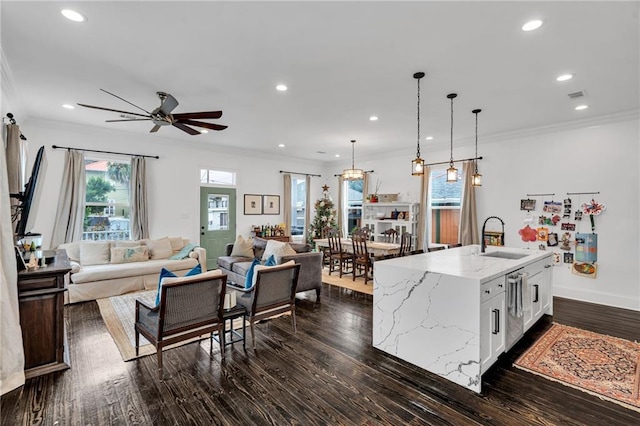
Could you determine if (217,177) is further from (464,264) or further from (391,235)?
(464,264)

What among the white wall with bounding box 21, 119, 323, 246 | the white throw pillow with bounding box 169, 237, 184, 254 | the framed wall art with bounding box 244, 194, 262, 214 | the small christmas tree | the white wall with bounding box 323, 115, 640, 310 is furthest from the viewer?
the small christmas tree

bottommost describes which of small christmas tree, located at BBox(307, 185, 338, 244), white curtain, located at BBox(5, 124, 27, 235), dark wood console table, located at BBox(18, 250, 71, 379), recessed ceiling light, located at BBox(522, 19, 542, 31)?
dark wood console table, located at BBox(18, 250, 71, 379)

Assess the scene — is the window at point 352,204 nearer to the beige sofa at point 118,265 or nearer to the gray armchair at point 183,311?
the beige sofa at point 118,265

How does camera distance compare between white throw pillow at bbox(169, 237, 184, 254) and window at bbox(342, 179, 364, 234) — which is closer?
white throw pillow at bbox(169, 237, 184, 254)

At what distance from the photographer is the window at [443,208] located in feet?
22.3

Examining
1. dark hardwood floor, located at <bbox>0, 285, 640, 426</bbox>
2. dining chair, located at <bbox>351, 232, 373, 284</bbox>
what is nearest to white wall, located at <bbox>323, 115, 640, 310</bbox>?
dining chair, located at <bbox>351, 232, 373, 284</bbox>

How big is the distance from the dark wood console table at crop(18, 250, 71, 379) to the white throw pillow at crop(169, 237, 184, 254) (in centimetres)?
348

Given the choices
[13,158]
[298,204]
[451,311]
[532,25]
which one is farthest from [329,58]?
[298,204]

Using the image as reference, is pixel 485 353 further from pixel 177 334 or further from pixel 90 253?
pixel 90 253

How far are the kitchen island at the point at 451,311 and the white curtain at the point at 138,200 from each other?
5.12m

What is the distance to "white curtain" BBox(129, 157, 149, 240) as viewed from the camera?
20.0 ft

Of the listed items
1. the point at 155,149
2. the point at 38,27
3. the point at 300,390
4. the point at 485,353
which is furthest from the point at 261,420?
the point at 155,149

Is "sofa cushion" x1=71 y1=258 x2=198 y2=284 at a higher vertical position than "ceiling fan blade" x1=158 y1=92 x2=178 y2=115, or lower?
lower

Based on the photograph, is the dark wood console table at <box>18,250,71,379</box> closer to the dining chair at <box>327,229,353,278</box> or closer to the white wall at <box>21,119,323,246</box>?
the white wall at <box>21,119,323,246</box>
